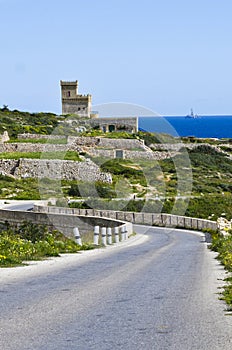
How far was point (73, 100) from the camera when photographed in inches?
4683

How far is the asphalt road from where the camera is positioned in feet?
22.1

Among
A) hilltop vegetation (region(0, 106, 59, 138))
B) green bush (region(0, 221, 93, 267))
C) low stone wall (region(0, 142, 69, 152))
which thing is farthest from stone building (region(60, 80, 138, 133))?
green bush (region(0, 221, 93, 267))

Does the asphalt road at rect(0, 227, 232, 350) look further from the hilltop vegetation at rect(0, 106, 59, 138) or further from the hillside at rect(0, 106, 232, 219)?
the hilltop vegetation at rect(0, 106, 59, 138)

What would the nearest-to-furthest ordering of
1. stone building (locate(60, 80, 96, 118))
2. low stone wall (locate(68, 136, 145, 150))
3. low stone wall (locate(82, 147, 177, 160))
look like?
low stone wall (locate(82, 147, 177, 160)) < low stone wall (locate(68, 136, 145, 150)) < stone building (locate(60, 80, 96, 118))

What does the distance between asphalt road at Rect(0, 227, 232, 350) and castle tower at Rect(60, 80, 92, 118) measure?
332 feet

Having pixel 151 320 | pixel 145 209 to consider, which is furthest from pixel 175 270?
pixel 145 209

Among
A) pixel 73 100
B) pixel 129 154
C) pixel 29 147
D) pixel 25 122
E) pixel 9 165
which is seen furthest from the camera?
pixel 73 100


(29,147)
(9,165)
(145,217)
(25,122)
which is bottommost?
(145,217)

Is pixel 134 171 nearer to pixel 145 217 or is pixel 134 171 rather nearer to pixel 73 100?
pixel 145 217

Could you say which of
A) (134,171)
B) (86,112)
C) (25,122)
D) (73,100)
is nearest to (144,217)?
(134,171)

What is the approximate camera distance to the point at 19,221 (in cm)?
2902

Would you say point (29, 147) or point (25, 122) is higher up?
point (25, 122)

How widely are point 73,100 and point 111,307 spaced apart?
365ft

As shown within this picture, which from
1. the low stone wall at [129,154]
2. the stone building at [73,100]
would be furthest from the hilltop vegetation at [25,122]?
the low stone wall at [129,154]
